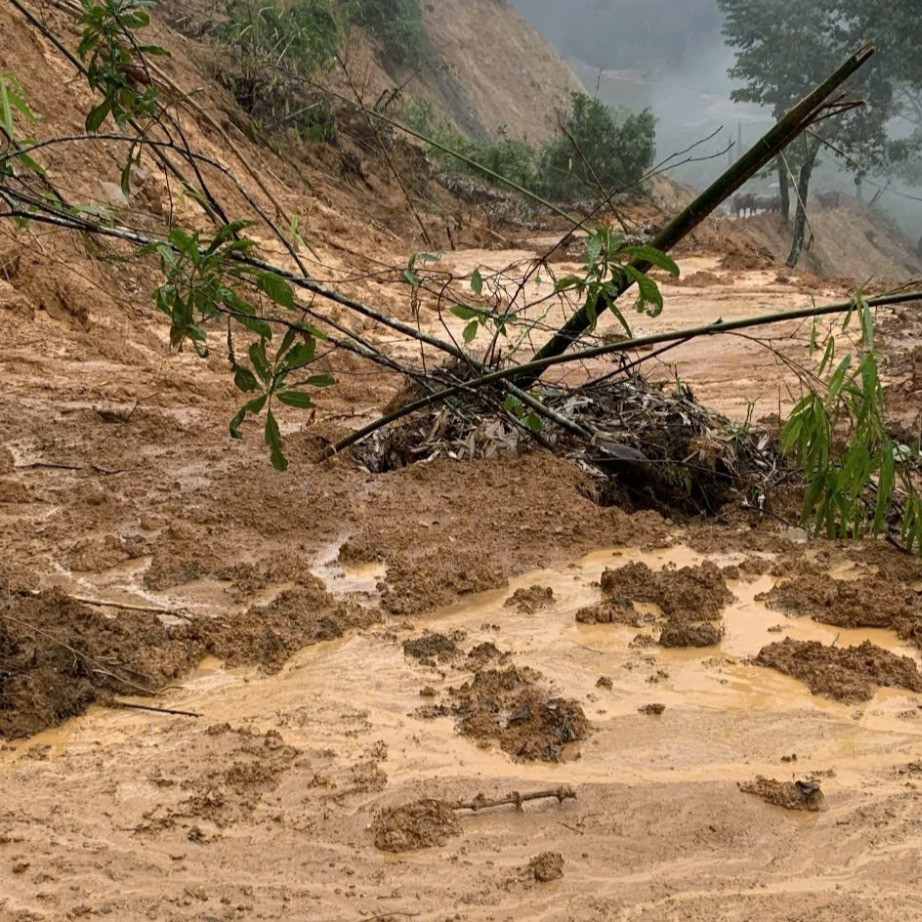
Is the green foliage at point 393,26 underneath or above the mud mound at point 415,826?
above

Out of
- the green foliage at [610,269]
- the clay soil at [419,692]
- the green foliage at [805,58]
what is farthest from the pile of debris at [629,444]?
the green foliage at [805,58]

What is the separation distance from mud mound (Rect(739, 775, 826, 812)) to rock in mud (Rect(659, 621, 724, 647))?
2.41ft

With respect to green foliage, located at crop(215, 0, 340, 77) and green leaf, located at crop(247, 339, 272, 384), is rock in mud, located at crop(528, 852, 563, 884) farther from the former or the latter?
green foliage, located at crop(215, 0, 340, 77)

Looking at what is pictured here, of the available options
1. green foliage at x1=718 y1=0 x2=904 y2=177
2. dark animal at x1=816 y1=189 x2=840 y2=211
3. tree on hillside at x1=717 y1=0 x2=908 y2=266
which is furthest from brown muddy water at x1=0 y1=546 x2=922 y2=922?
dark animal at x1=816 y1=189 x2=840 y2=211

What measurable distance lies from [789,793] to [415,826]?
32.8 inches

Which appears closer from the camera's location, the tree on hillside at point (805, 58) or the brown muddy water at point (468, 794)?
the brown muddy water at point (468, 794)

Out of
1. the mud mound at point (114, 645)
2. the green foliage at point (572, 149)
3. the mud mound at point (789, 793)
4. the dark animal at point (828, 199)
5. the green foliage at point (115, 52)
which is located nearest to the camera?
the mud mound at point (789, 793)

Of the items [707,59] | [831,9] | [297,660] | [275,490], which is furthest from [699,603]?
[707,59]

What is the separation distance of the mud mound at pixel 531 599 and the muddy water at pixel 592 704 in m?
0.04

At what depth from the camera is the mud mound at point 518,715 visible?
92.0 inches

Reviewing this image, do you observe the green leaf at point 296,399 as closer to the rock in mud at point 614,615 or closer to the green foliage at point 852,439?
the green foliage at point 852,439

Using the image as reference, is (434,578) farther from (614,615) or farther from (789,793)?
(789,793)

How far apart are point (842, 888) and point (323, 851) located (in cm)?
101

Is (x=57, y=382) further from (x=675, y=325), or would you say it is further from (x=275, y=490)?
(x=675, y=325)
